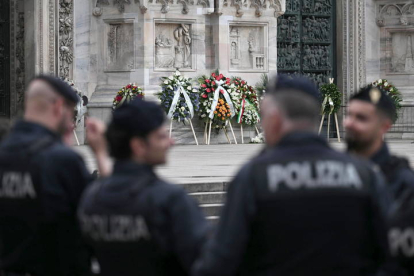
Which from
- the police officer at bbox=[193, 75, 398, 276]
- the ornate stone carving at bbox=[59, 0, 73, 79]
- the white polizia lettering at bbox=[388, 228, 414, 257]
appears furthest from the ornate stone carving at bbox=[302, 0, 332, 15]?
the police officer at bbox=[193, 75, 398, 276]

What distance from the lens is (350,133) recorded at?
430 cm

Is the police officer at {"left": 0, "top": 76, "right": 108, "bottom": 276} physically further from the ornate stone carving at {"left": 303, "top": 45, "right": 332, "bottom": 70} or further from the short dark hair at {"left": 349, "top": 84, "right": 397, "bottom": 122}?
the ornate stone carving at {"left": 303, "top": 45, "right": 332, "bottom": 70}

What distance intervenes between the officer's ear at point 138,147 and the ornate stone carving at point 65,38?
1745 centimetres

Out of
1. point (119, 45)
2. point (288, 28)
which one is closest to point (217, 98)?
point (119, 45)

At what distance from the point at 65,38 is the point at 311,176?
1832cm

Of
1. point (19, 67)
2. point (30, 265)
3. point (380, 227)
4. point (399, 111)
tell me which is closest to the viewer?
point (380, 227)

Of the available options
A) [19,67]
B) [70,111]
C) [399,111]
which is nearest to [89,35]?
[19,67]

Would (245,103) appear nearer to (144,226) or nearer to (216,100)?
(216,100)

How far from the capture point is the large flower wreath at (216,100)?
2141cm

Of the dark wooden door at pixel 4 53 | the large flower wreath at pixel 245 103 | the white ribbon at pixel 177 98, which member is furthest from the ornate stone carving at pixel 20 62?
the large flower wreath at pixel 245 103

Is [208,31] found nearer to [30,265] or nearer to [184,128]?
[184,128]

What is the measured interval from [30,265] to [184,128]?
17.7 m

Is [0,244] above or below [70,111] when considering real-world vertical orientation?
below

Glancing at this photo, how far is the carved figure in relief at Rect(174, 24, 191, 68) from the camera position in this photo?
22250mm
